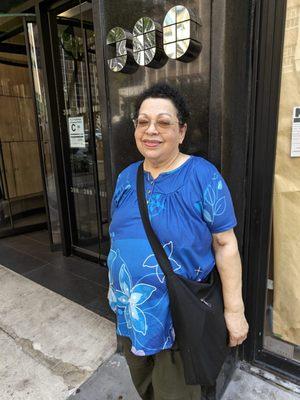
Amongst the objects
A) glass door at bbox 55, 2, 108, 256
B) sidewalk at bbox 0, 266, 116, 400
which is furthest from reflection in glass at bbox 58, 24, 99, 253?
sidewalk at bbox 0, 266, 116, 400

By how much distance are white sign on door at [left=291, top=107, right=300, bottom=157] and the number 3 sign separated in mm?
645

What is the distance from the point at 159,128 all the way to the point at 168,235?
453 millimetres

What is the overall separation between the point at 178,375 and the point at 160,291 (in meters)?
0.49

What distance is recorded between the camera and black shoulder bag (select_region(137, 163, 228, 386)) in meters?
1.29

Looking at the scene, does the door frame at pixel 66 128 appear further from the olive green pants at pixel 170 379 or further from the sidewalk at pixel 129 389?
the olive green pants at pixel 170 379

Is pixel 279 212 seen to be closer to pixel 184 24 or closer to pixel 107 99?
pixel 184 24

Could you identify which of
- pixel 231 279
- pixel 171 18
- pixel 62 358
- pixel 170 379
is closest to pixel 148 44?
pixel 171 18

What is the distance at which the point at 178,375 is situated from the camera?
4.89 feet

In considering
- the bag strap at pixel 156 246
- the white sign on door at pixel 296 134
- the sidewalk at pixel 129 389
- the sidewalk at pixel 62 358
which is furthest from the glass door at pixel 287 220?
the bag strap at pixel 156 246

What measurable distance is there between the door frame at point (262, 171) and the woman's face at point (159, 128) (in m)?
0.67

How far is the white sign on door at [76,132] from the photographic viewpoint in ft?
11.7

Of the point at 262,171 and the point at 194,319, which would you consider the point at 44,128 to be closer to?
the point at 262,171

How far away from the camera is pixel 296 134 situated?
1.74m

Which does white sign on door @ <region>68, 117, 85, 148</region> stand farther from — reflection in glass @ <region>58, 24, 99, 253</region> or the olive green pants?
the olive green pants
